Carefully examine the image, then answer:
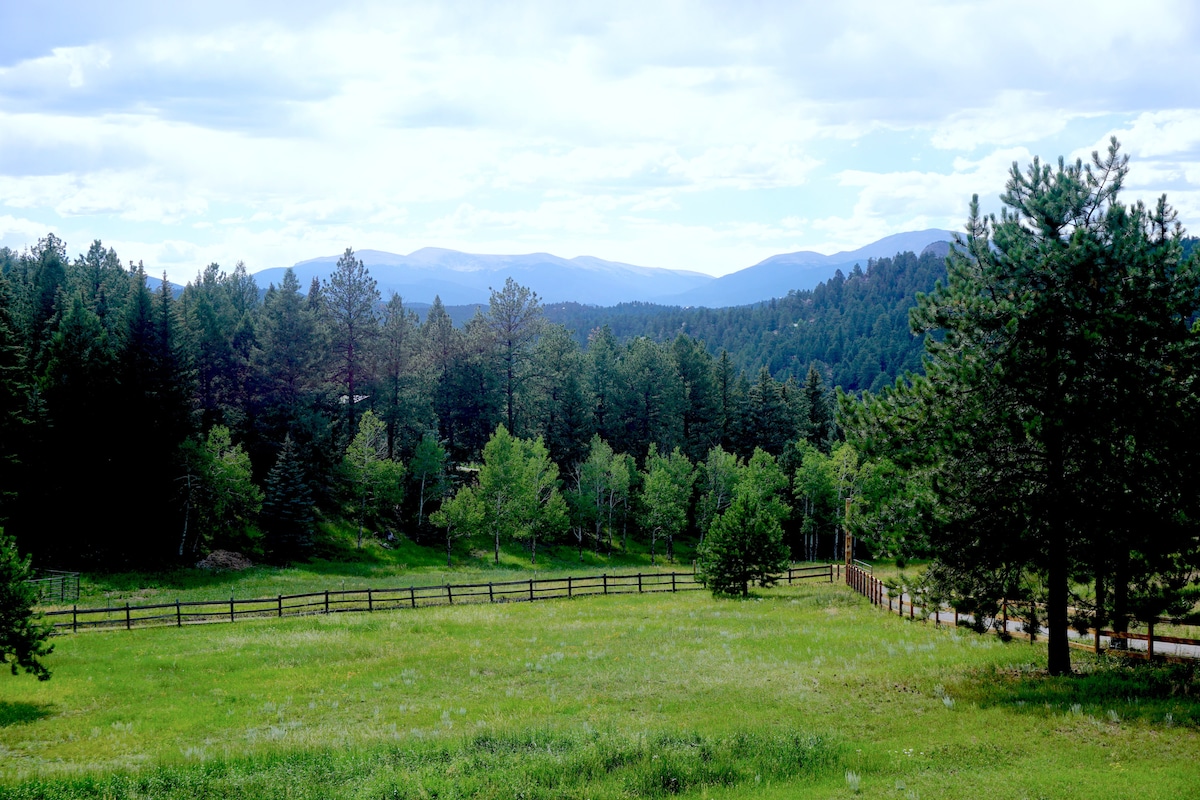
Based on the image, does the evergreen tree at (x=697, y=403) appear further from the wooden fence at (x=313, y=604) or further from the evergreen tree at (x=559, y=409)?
the wooden fence at (x=313, y=604)

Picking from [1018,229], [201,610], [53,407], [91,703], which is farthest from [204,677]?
[53,407]

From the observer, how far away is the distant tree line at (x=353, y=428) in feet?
160

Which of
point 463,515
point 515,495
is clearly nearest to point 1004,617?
point 463,515

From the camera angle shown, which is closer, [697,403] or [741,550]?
[741,550]

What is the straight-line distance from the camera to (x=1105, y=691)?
1722cm

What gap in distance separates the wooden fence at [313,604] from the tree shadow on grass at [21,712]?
12.7 meters

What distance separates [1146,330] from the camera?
685 inches

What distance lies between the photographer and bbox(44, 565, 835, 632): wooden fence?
3447cm

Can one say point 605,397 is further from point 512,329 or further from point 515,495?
point 515,495

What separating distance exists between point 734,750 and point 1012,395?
1063 centimetres

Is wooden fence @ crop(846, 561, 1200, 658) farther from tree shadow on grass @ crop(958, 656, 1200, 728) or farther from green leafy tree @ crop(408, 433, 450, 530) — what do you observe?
green leafy tree @ crop(408, 433, 450, 530)

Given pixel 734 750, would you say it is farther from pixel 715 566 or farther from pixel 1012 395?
pixel 715 566

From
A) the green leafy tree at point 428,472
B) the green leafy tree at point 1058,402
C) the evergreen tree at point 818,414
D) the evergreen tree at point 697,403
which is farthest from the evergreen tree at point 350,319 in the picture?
the green leafy tree at point 1058,402

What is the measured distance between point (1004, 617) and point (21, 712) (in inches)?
1034
